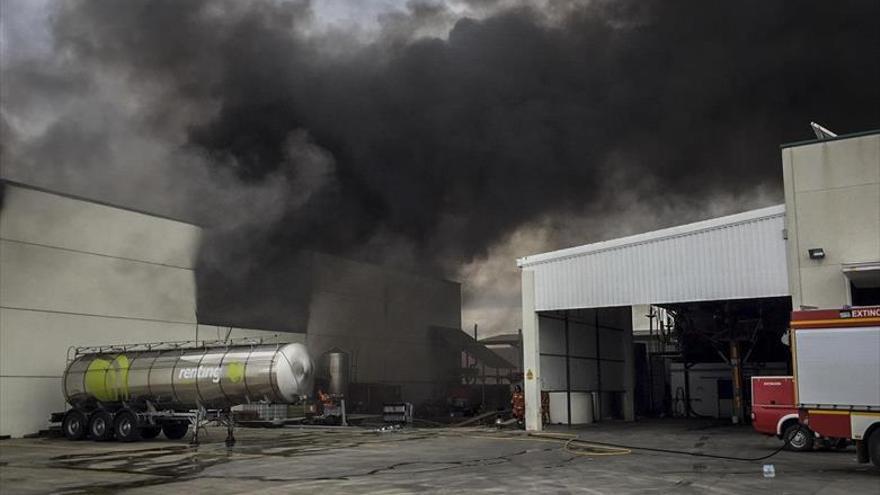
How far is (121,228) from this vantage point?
3012cm

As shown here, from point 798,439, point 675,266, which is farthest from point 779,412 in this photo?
point 675,266

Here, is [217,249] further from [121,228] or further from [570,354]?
[570,354]

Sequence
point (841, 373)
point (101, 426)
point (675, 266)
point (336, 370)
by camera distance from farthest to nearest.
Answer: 1. point (336, 370)
2. point (101, 426)
3. point (675, 266)
4. point (841, 373)

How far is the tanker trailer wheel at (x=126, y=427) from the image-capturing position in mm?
24742

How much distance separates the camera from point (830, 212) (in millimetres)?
21078

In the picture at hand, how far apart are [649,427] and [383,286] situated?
12.6 m

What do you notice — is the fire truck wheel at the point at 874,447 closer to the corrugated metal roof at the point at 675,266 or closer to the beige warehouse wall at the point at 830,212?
the beige warehouse wall at the point at 830,212

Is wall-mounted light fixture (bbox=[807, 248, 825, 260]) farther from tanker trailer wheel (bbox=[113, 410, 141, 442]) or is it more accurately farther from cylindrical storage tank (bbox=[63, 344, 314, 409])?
tanker trailer wheel (bbox=[113, 410, 141, 442])

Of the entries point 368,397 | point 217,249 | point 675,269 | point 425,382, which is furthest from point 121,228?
point 675,269

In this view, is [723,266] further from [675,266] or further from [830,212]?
[830,212]

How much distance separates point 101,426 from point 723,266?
21483 millimetres

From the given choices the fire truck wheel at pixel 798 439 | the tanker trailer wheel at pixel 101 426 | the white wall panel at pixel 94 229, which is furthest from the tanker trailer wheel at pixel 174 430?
the fire truck wheel at pixel 798 439

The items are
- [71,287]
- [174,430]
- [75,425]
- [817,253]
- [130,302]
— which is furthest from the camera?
[130,302]

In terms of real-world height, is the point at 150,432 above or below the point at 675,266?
below
